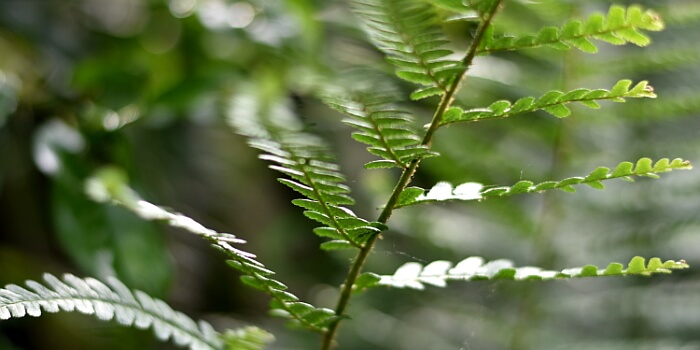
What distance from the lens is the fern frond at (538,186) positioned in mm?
421

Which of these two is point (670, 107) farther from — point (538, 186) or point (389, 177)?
→ point (538, 186)

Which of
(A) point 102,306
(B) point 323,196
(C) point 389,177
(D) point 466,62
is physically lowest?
(A) point 102,306

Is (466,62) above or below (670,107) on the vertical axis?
below

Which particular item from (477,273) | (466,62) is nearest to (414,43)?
(466,62)

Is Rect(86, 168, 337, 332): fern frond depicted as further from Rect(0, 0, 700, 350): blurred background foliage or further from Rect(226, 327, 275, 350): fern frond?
Rect(0, 0, 700, 350): blurred background foliage

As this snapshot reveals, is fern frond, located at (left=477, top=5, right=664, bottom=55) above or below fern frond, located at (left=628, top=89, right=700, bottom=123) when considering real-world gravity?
below

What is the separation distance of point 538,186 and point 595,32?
0.10 meters

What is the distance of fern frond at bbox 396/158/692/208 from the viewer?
16.6 inches

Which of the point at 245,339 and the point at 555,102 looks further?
the point at 245,339

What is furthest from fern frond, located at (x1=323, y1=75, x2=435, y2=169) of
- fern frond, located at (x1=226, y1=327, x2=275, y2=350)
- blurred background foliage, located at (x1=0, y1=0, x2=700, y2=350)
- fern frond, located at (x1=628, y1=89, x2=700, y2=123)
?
fern frond, located at (x1=628, y1=89, x2=700, y2=123)

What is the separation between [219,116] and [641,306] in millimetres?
692

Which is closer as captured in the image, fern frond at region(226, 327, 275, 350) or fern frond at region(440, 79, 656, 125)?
fern frond at region(440, 79, 656, 125)

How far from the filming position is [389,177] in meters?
1.26

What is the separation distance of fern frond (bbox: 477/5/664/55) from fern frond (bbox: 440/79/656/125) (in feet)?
Result: 0.09
